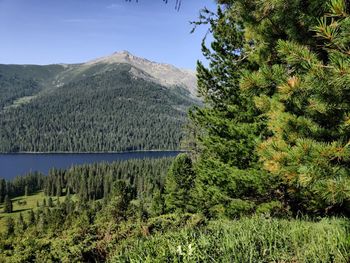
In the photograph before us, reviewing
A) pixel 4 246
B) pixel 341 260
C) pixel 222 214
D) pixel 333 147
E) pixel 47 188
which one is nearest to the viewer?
pixel 341 260

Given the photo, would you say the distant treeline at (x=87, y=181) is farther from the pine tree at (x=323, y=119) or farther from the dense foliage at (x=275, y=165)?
the pine tree at (x=323, y=119)

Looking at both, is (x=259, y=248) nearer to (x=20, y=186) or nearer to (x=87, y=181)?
(x=87, y=181)

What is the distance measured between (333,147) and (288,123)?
1.49 meters

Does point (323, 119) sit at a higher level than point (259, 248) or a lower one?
higher

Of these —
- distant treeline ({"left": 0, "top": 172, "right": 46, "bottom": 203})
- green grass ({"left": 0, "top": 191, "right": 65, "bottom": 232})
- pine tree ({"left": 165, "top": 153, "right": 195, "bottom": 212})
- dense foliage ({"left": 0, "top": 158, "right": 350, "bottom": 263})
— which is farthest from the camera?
distant treeline ({"left": 0, "top": 172, "right": 46, "bottom": 203})

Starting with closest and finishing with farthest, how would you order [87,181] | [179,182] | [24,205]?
[179,182] < [24,205] < [87,181]

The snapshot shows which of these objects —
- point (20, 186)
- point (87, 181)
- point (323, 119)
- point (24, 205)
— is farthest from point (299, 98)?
point (20, 186)

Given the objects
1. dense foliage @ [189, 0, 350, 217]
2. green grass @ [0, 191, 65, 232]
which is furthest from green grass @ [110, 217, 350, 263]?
green grass @ [0, 191, 65, 232]

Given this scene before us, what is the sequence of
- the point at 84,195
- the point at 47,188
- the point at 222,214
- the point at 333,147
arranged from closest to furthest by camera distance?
the point at 333,147
the point at 222,214
the point at 84,195
the point at 47,188

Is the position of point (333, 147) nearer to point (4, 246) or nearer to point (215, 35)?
point (4, 246)

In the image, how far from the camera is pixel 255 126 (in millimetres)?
15586

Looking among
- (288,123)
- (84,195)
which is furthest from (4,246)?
(84,195)

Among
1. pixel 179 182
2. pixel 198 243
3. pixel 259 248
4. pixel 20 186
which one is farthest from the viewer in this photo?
pixel 20 186

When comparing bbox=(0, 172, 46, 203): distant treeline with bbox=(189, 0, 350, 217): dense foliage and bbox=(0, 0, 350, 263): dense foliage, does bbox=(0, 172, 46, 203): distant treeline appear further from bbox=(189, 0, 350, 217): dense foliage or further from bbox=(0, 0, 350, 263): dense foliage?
bbox=(189, 0, 350, 217): dense foliage
